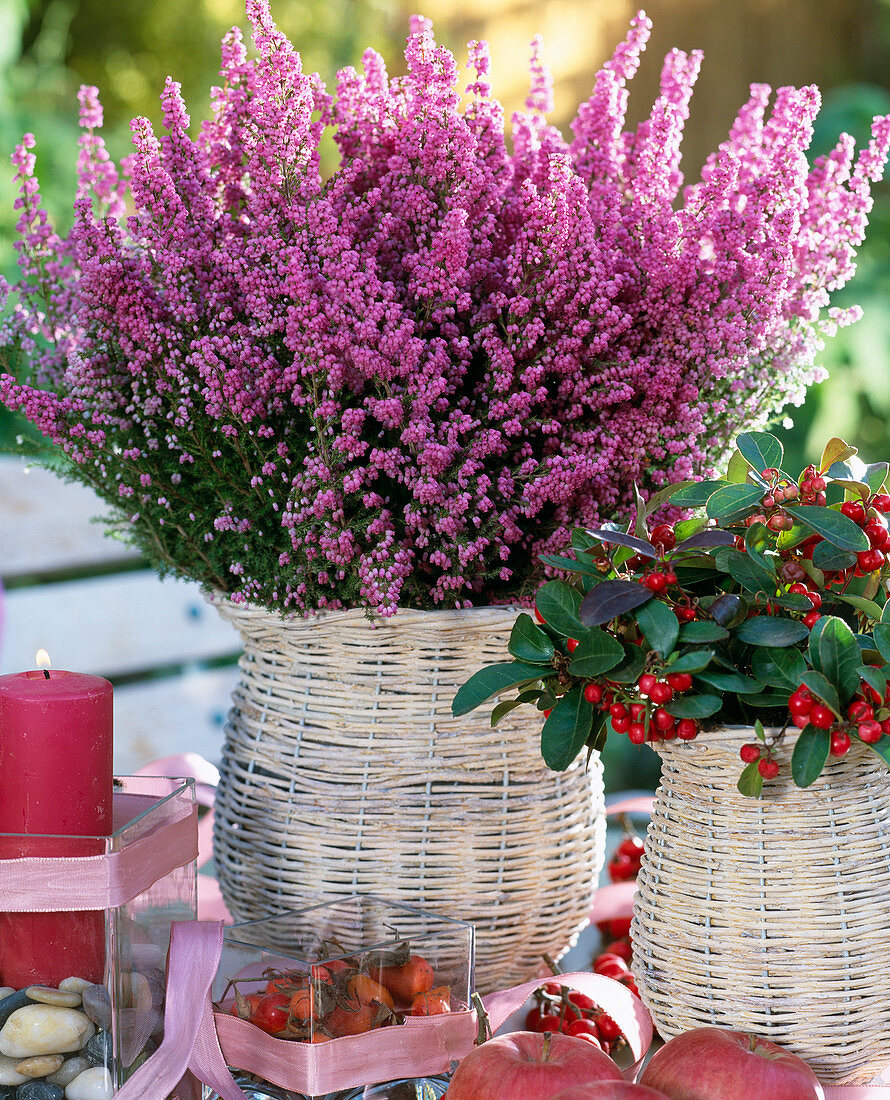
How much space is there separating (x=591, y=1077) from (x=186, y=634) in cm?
124

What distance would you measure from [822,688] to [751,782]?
0.19 ft

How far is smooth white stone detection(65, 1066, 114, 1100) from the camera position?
50 cm

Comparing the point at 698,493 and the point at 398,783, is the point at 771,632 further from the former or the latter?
the point at 398,783

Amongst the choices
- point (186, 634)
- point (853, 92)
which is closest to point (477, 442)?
point (186, 634)

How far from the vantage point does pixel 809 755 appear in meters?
0.47

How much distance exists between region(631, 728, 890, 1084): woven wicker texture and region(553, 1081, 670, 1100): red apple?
3.8 inches

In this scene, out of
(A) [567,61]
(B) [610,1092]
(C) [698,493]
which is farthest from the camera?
(A) [567,61]

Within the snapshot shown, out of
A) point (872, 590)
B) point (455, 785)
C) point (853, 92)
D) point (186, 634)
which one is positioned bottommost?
point (186, 634)

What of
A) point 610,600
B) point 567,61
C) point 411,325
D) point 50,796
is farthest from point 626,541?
point 567,61

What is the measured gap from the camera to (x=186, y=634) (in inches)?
63.9

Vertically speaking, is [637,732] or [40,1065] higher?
[637,732]

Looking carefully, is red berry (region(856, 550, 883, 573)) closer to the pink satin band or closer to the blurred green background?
the pink satin band

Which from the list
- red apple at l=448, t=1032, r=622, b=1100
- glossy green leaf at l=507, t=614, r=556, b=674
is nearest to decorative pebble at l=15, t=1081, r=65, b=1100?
red apple at l=448, t=1032, r=622, b=1100

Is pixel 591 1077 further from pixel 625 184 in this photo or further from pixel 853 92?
pixel 853 92
